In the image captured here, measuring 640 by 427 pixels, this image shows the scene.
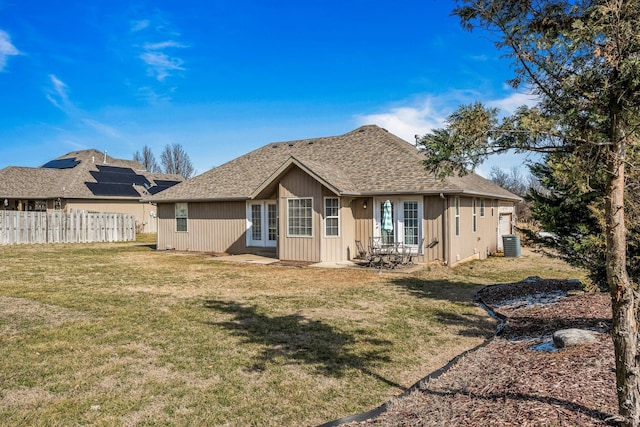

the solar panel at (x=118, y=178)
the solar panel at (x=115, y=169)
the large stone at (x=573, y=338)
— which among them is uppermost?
the solar panel at (x=115, y=169)

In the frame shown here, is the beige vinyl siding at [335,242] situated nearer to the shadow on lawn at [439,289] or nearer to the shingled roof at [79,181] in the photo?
the shadow on lawn at [439,289]

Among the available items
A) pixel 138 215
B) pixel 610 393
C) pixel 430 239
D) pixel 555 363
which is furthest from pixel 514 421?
pixel 138 215

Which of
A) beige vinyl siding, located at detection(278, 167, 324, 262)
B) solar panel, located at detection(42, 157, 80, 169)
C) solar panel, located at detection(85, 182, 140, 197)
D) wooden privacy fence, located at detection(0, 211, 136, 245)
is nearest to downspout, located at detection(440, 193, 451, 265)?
beige vinyl siding, located at detection(278, 167, 324, 262)

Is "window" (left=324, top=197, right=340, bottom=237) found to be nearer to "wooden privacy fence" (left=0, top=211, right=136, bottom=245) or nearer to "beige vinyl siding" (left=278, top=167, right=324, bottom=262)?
"beige vinyl siding" (left=278, top=167, right=324, bottom=262)

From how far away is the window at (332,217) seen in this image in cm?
1553

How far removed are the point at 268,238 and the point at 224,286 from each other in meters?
7.74

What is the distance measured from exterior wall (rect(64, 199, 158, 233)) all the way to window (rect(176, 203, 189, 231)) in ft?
37.1

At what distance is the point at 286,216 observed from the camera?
16.2 meters

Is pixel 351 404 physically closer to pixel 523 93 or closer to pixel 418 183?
pixel 523 93

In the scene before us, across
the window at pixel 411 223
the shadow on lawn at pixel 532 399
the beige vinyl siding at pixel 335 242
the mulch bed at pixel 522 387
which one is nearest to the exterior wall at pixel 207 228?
the beige vinyl siding at pixel 335 242

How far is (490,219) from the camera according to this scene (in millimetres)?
19875

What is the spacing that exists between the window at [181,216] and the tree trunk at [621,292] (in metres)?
20.1

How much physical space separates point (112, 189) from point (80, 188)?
2290 millimetres

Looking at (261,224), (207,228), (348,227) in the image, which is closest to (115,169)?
(207,228)
